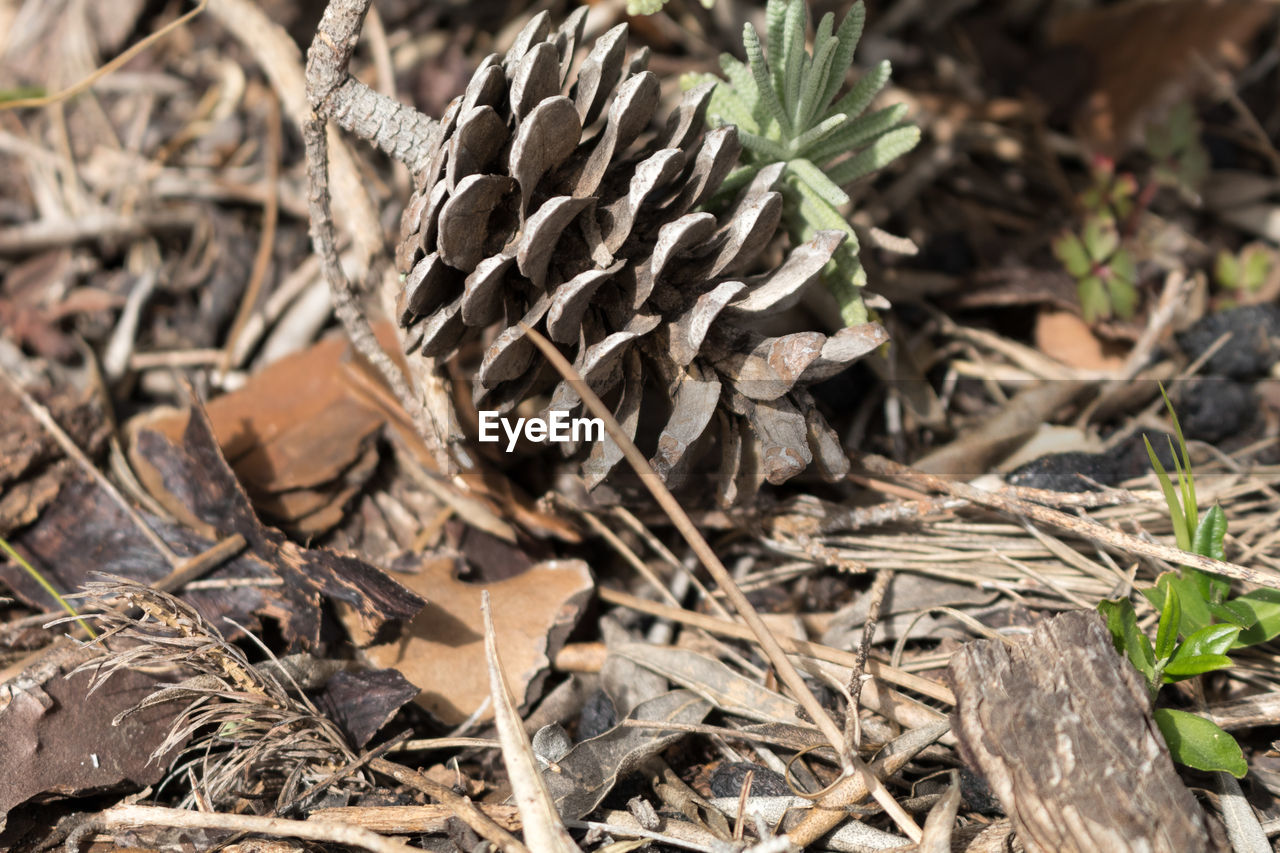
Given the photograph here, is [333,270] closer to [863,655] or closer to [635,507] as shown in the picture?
[635,507]

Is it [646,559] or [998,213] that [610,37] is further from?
[998,213]

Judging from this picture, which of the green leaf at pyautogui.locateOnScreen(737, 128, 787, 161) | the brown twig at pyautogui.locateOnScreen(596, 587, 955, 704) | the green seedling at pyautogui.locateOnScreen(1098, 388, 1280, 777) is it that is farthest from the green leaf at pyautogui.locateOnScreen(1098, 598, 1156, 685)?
the green leaf at pyautogui.locateOnScreen(737, 128, 787, 161)

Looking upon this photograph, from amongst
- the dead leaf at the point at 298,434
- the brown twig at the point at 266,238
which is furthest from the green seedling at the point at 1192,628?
the brown twig at the point at 266,238

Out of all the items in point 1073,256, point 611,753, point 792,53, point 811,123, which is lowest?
point 611,753

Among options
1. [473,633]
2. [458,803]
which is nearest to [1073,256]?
[473,633]

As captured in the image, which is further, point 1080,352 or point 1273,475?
point 1080,352

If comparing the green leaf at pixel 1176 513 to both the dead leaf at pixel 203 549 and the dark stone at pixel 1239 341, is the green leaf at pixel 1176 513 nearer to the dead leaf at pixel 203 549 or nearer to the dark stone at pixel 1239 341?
the dark stone at pixel 1239 341

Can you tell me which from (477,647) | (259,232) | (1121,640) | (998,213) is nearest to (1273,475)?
(1121,640)
